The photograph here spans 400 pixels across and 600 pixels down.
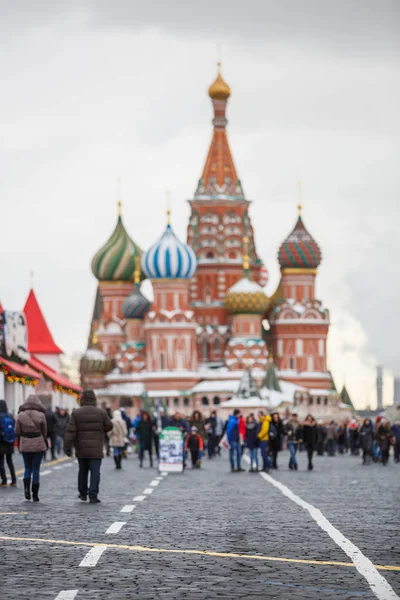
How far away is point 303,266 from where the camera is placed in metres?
133

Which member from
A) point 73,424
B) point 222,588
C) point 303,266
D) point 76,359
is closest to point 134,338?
point 303,266

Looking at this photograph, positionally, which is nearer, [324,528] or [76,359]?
[324,528]

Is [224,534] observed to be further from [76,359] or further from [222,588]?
[76,359]

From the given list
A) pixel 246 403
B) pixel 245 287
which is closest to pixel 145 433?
pixel 246 403

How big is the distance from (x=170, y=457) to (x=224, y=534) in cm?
1930

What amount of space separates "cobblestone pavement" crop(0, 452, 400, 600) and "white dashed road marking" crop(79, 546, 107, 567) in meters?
0.01

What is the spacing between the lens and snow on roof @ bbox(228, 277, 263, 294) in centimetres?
12619

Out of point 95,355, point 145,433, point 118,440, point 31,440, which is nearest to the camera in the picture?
point 31,440

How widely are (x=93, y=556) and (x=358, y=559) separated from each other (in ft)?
7.16

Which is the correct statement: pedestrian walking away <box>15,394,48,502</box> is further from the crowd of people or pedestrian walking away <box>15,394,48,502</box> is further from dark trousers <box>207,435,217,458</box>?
dark trousers <box>207,435,217,458</box>

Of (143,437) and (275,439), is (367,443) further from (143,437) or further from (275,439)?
(275,439)

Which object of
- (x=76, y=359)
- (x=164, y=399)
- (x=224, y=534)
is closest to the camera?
(x=224, y=534)

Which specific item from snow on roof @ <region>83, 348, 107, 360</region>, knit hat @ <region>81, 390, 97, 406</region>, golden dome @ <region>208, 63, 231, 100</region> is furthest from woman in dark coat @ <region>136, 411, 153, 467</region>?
golden dome @ <region>208, 63, 231, 100</region>

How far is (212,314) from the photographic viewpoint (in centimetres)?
13125
